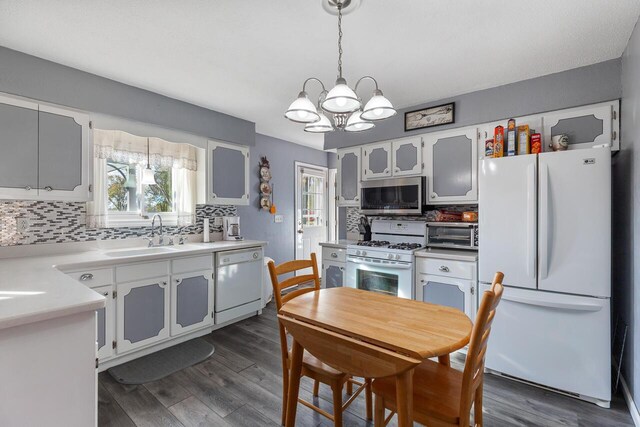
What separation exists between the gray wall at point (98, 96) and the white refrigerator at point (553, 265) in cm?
294

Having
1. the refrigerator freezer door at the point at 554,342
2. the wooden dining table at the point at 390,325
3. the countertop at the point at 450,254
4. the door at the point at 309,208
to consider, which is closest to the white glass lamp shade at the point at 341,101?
the wooden dining table at the point at 390,325

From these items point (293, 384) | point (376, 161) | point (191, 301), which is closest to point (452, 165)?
point (376, 161)

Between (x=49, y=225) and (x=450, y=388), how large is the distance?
10.4 feet

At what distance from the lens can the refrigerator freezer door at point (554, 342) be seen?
2002 mm

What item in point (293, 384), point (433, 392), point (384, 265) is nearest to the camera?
point (433, 392)

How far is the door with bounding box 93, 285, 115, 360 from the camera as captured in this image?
7.57ft

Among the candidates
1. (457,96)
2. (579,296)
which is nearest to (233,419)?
(579,296)

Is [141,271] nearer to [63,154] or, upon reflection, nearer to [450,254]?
[63,154]

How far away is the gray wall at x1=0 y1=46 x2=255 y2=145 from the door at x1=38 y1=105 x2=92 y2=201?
131 millimetres

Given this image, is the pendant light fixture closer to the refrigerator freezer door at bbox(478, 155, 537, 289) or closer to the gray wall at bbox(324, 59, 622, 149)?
the gray wall at bbox(324, 59, 622, 149)

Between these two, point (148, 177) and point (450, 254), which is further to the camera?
point (148, 177)

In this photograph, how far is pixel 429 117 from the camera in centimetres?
323

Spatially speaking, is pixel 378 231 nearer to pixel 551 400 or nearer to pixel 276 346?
pixel 276 346

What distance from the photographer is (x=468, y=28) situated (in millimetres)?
1925
